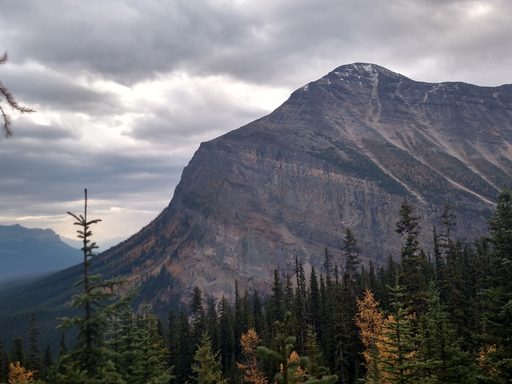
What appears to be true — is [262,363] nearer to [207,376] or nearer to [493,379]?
[207,376]

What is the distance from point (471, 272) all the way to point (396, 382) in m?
57.3

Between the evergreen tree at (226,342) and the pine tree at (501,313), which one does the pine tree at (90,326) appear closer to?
the pine tree at (501,313)

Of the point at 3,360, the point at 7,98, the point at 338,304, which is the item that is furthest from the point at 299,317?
the point at 7,98

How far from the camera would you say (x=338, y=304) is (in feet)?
198

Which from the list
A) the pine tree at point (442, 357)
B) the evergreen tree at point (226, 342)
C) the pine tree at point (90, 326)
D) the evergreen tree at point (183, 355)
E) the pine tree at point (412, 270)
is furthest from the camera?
the evergreen tree at point (226, 342)

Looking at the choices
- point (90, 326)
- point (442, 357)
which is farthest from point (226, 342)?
point (90, 326)

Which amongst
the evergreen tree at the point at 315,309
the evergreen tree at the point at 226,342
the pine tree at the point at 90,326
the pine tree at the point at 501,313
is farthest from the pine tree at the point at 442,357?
the evergreen tree at the point at 226,342

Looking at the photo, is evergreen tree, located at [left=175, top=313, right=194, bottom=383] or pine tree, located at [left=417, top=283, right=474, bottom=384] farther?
evergreen tree, located at [left=175, top=313, right=194, bottom=383]

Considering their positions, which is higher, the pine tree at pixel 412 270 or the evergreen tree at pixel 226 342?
the pine tree at pixel 412 270

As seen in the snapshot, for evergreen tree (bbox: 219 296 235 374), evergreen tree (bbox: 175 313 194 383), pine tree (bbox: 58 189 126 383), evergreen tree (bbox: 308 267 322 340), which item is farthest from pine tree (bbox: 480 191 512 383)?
evergreen tree (bbox: 219 296 235 374)

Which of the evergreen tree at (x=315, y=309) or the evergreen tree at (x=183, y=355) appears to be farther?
the evergreen tree at (x=315, y=309)

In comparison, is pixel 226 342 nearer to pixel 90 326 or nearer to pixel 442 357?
pixel 442 357

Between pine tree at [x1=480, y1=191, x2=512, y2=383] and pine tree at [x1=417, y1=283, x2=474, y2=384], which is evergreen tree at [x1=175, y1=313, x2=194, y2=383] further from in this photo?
pine tree at [x1=480, y1=191, x2=512, y2=383]

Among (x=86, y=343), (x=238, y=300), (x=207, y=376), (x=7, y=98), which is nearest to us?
(x=7, y=98)
